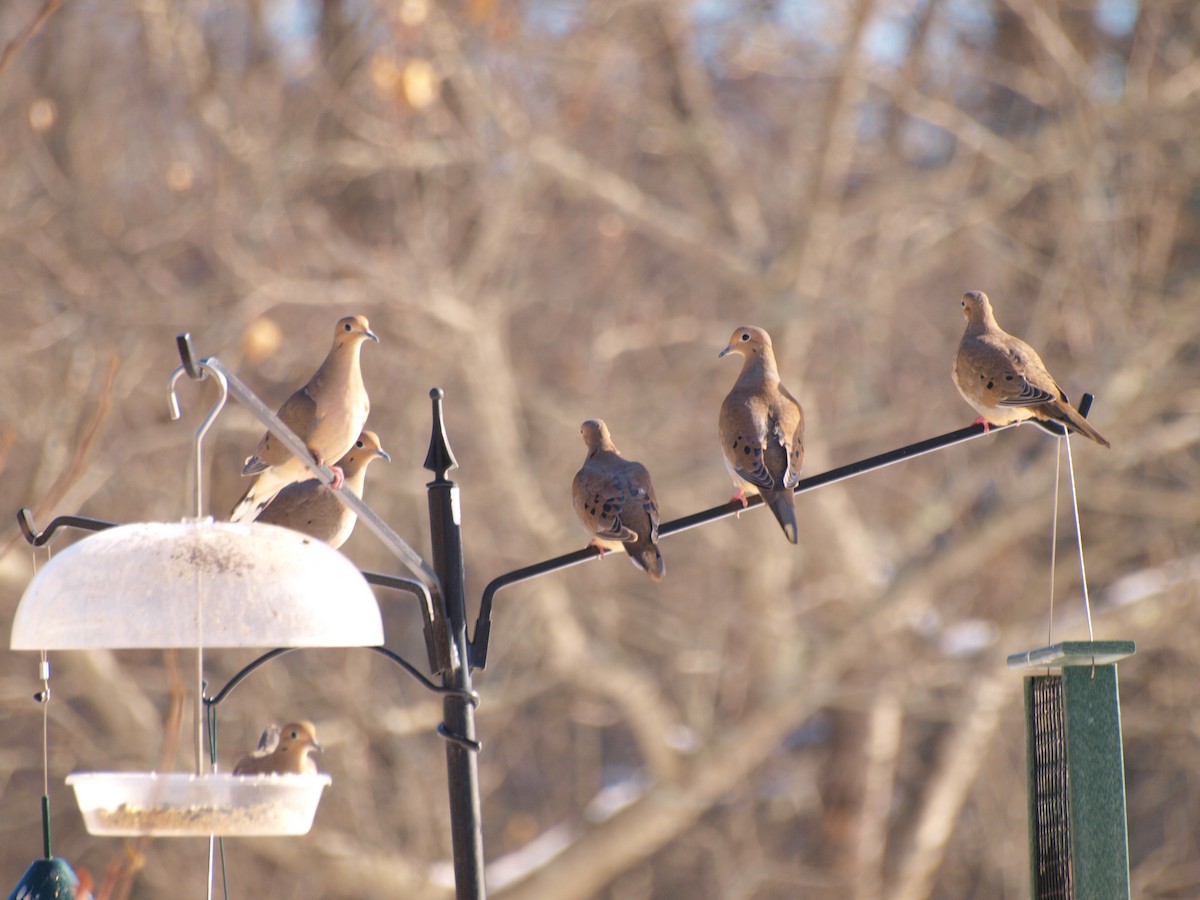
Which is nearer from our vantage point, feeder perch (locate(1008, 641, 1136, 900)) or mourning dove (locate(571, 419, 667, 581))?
feeder perch (locate(1008, 641, 1136, 900))

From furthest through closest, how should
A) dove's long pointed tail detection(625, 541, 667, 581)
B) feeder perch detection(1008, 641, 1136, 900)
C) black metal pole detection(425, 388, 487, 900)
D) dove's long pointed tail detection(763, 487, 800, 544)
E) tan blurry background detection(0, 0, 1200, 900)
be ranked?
1. tan blurry background detection(0, 0, 1200, 900)
2. dove's long pointed tail detection(625, 541, 667, 581)
3. dove's long pointed tail detection(763, 487, 800, 544)
4. feeder perch detection(1008, 641, 1136, 900)
5. black metal pole detection(425, 388, 487, 900)

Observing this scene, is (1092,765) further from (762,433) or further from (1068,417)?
(762,433)

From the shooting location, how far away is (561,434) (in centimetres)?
849

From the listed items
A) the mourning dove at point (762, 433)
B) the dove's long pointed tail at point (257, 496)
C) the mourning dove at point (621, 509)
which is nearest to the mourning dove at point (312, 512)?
the dove's long pointed tail at point (257, 496)

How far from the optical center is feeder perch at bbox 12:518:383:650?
2090 millimetres

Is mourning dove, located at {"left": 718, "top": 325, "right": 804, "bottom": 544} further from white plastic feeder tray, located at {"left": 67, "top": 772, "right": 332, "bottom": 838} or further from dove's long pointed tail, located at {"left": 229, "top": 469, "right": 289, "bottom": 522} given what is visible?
white plastic feeder tray, located at {"left": 67, "top": 772, "right": 332, "bottom": 838}

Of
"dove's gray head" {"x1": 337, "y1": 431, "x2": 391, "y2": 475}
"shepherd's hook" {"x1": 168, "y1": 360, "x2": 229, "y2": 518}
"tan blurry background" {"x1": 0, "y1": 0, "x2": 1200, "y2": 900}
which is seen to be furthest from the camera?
"tan blurry background" {"x1": 0, "y1": 0, "x2": 1200, "y2": 900}

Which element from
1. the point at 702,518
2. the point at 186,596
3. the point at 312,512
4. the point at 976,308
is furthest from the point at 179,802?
the point at 976,308

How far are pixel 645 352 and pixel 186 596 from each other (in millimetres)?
7838

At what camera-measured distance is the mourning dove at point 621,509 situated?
11.0ft

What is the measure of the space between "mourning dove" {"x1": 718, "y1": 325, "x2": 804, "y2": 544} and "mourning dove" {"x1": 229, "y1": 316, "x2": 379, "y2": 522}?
2.60ft

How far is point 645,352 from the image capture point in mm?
9859

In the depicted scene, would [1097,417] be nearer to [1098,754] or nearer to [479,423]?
[479,423]

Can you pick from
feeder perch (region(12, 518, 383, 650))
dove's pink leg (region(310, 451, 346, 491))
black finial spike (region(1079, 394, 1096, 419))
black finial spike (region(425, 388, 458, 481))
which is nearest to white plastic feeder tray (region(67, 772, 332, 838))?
feeder perch (region(12, 518, 383, 650))
